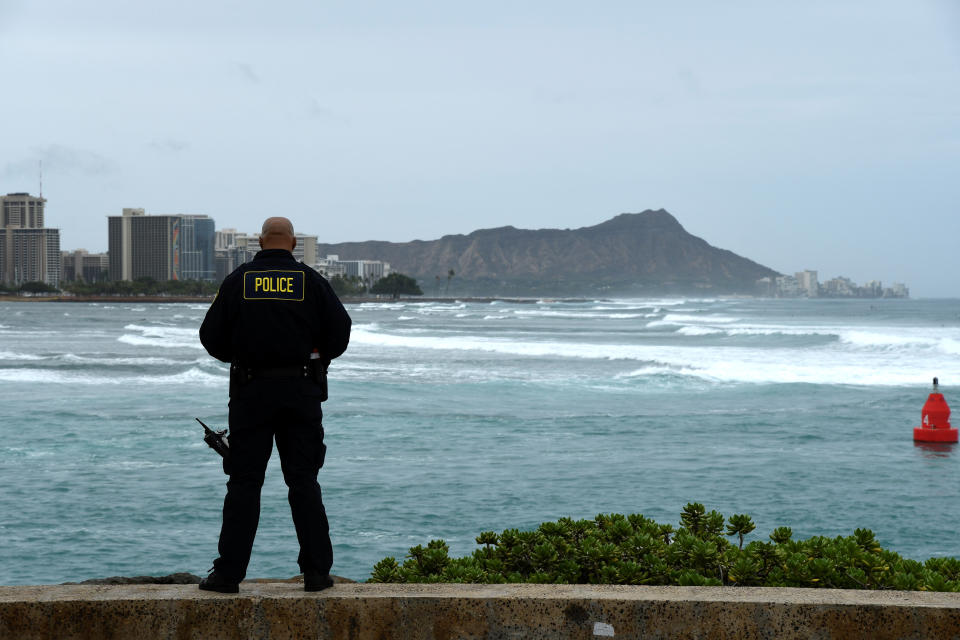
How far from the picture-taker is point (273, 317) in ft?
14.6

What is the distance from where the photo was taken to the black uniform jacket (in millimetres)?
4422

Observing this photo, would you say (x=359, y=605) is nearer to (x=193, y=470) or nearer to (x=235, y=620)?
(x=235, y=620)

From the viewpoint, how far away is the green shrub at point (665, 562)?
15.5 feet

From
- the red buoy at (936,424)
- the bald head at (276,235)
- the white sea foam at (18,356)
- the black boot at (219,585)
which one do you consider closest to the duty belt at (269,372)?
the bald head at (276,235)

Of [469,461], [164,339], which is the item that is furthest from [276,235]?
[164,339]

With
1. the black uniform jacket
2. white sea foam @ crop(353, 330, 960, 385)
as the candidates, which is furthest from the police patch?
white sea foam @ crop(353, 330, 960, 385)

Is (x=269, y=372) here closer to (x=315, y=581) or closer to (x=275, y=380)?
(x=275, y=380)

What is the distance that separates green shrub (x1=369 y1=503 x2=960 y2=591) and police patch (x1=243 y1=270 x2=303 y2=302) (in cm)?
141

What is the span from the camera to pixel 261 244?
182 inches

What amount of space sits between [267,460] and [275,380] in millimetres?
317

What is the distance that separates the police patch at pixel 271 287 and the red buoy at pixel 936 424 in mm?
14884

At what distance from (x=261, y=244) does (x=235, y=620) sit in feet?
4.95

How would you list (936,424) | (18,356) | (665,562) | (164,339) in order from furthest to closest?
(164,339) → (18,356) → (936,424) → (665,562)

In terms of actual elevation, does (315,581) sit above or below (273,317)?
below
